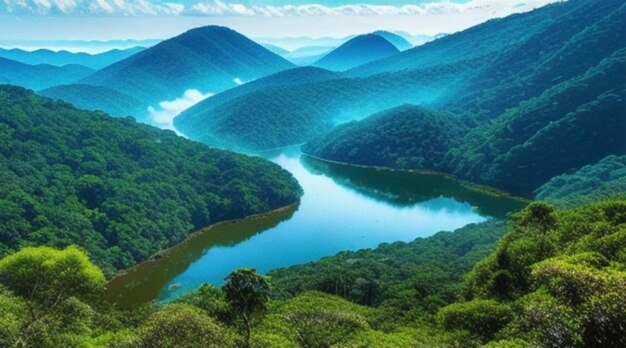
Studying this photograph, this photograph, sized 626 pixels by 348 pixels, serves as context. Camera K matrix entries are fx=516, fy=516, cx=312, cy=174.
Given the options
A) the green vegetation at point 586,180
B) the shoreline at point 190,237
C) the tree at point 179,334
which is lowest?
the shoreline at point 190,237

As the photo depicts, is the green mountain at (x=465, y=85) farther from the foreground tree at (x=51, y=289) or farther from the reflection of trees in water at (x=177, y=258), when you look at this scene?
the foreground tree at (x=51, y=289)

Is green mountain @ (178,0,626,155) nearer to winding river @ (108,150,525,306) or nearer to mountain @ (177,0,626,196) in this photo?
mountain @ (177,0,626,196)

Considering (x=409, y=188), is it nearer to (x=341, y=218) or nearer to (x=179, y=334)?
(x=341, y=218)

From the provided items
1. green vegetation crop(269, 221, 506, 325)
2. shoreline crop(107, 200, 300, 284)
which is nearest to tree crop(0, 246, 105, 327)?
green vegetation crop(269, 221, 506, 325)

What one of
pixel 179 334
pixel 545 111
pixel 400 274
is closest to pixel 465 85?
pixel 545 111

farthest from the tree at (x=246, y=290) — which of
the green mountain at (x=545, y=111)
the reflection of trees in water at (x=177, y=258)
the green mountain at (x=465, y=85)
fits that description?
the green mountain at (x=465, y=85)

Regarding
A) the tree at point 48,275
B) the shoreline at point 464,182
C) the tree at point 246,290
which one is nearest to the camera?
the tree at point 246,290
